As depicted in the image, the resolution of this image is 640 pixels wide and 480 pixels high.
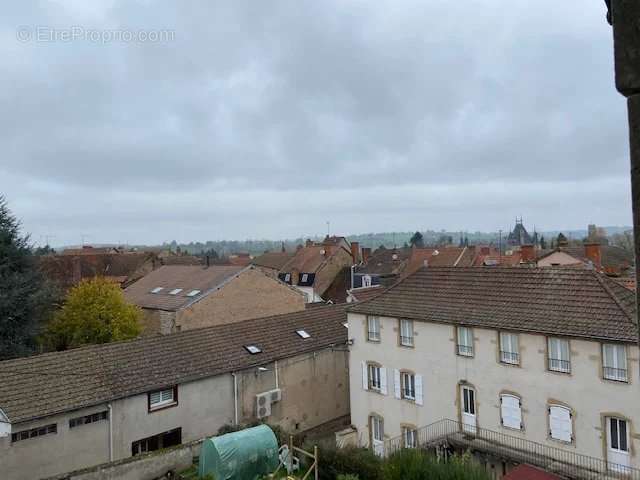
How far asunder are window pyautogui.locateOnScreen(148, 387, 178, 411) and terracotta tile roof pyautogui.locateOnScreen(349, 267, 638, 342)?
8.42 m

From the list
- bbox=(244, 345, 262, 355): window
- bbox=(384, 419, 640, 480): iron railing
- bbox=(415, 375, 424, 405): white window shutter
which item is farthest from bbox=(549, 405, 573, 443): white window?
bbox=(244, 345, 262, 355): window

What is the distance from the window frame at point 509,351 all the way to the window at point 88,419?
44.5 feet

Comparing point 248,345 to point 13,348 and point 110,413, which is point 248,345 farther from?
point 13,348

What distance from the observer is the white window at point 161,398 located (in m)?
18.5

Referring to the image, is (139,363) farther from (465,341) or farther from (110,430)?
(465,341)

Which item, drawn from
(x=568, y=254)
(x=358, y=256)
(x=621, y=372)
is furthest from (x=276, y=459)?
(x=358, y=256)

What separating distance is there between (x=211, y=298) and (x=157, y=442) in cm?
1258

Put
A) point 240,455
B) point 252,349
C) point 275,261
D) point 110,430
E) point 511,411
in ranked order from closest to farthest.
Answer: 1. point 240,455
2. point 110,430
3. point 511,411
4. point 252,349
5. point 275,261

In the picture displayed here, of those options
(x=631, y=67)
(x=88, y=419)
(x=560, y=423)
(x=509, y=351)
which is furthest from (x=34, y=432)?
(x=631, y=67)

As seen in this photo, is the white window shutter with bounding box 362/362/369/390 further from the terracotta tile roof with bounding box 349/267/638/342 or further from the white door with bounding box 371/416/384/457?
the terracotta tile roof with bounding box 349/267/638/342

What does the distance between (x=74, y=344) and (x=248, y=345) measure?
36.9 ft

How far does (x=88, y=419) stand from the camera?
17.0 metres

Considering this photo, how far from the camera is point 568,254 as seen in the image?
4116cm

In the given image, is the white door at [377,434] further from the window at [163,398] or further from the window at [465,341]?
the window at [163,398]
